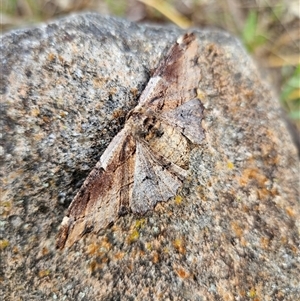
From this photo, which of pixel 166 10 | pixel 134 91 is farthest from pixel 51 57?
pixel 166 10

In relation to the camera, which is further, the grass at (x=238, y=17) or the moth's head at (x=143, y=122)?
the grass at (x=238, y=17)

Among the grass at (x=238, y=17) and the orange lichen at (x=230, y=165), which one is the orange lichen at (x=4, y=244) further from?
the grass at (x=238, y=17)

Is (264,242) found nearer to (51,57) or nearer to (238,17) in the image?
(51,57)

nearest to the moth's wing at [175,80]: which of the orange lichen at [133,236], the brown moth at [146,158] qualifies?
the brown moth at [146,158]

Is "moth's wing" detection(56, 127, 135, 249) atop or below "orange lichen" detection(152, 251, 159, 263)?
atop

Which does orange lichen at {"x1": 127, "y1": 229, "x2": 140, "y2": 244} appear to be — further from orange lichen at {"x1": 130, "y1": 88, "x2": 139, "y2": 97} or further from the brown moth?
orange lichen at {"x1": 130, "y1": 88, "x2": 139, "y2": 97}

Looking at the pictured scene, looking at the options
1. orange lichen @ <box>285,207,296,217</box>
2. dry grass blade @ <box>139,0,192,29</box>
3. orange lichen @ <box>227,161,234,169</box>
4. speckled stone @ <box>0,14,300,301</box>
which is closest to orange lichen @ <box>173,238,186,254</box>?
speckled stone @ <box>0,14,300,301</box>

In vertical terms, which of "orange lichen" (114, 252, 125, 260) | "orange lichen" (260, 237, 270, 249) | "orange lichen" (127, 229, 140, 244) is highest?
"orange lichen" (260, 237, 270, 249)
